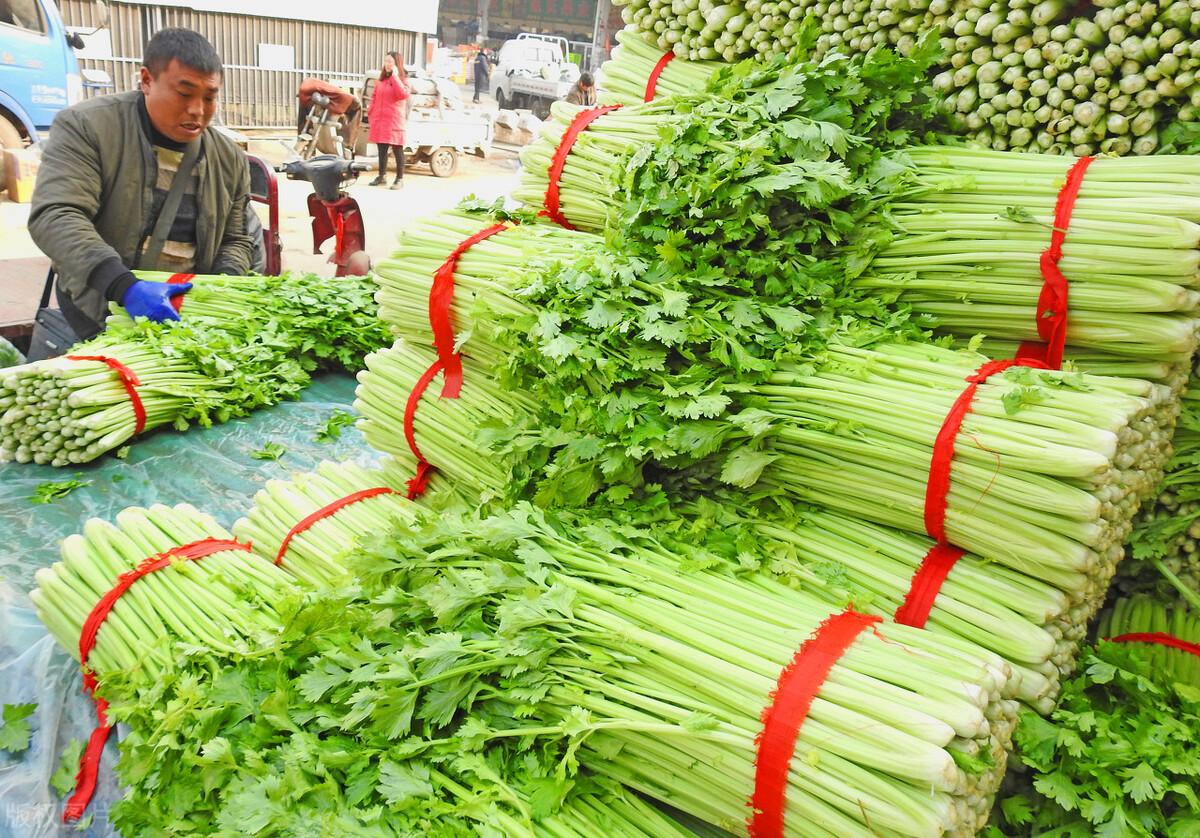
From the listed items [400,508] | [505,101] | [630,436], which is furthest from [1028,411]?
[505,101]

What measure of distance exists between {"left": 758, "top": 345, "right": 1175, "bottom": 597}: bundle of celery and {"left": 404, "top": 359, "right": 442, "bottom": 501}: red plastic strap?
141cm

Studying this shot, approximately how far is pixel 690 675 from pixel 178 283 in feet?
14.7

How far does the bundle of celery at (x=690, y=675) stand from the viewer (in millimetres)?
1603

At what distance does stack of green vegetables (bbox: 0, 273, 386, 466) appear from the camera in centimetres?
400

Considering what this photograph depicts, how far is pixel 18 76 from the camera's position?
490 inches

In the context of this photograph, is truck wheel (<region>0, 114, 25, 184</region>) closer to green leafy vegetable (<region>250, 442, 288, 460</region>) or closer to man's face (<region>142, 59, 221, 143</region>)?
man's face (<region>142, 59, 221, 143</region>)

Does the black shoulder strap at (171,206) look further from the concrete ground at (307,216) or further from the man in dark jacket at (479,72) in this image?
the man in dark jacket at (479,72)

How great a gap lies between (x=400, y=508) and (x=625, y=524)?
125 cm

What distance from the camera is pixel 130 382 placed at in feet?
13.7

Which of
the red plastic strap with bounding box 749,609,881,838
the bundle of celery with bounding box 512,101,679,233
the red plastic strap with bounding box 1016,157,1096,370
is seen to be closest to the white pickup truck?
the bundle of celery with bounding box 512,101,679,233

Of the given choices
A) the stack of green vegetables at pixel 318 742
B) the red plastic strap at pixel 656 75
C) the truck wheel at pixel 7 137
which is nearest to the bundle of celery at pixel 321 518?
the stack of green vegetables at pixel 318 742

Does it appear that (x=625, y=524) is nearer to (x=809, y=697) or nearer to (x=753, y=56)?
(x=809, y=697)

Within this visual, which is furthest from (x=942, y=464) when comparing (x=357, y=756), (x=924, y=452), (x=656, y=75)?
(x=656, y=75)

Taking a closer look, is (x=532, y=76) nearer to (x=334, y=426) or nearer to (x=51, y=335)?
(x=51, y=335)
